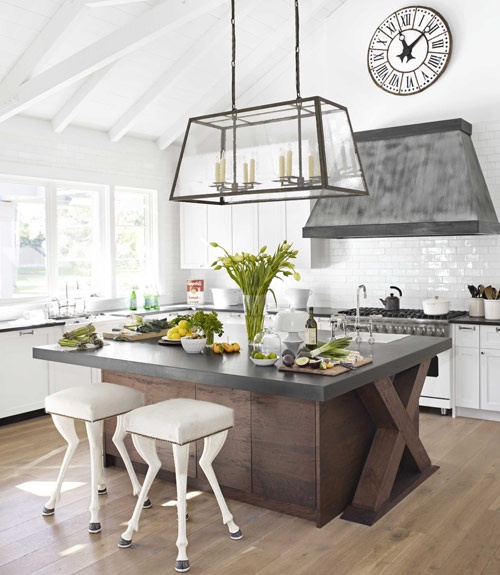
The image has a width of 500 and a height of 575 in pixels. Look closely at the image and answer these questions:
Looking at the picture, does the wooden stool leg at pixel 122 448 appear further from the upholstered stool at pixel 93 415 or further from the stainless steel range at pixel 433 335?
the stainless steel range at pixel 433 335

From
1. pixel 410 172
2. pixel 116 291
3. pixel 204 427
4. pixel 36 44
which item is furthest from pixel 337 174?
pixel 116 291

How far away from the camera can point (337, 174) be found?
379 cm

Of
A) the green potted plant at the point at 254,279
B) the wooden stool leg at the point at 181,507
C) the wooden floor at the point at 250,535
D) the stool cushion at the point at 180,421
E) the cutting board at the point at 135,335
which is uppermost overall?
the green potted plant at the point at 254,279

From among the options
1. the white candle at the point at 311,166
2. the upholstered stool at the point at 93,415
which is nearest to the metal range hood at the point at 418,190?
the white candle at the point at 311,166

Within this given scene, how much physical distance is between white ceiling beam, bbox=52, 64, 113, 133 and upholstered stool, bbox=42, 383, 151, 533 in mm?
3626

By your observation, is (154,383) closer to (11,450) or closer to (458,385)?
(11,450)

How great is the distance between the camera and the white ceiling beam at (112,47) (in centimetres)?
544

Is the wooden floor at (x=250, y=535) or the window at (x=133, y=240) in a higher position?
→ the window at (x=133, y=240)

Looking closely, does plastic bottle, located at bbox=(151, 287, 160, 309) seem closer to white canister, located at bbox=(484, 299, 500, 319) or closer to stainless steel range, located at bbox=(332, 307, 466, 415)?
stainless steel range, located at bbox=(332, 307, 466, 415)

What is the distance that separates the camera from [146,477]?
364 centimetres

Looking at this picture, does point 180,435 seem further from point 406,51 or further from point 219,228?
point 406,51

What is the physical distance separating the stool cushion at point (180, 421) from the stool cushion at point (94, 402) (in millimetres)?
325

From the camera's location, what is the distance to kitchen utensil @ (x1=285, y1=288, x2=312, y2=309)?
25.3 feet

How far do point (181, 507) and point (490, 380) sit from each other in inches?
148
